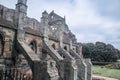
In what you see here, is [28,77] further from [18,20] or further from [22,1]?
[22,1]

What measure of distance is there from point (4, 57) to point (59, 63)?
5799mm

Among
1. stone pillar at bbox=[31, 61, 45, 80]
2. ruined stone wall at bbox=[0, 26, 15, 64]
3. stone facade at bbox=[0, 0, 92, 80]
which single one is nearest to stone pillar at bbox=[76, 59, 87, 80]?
stone facade at bbox=[0, 0, 92, 80]

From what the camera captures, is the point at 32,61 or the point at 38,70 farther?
the point at 32,61

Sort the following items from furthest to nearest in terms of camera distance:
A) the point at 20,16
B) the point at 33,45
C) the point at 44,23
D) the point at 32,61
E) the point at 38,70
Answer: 1. the point at 44,23
2. the point at 33,45
3. the point at 20,16
4. the point at 32,61
5. the point at 38,70

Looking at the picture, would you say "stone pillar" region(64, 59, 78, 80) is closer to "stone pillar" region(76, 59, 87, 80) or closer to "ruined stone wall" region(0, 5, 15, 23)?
"stone pillar" region(76, 59, 87, 80)

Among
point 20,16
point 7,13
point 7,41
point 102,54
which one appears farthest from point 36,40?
point 102,54

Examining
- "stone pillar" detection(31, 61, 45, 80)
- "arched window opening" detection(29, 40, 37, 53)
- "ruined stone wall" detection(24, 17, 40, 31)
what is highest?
"ruined stone wall" detection(24, 17, 40, 31)

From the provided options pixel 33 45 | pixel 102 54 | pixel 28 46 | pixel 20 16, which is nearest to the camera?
pixel 28 46

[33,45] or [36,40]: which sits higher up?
[36,40]

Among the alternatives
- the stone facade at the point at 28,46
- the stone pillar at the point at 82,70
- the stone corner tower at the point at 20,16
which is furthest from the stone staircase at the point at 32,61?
the stone pillar at the point at 82,70

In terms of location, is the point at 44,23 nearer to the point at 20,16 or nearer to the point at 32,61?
the point at 20,16

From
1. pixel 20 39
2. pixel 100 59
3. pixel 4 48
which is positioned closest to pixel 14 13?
pixel 20 39

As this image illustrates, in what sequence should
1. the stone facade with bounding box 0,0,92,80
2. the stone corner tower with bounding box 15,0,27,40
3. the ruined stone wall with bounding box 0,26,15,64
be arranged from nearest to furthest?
the stone facade with bounding box 0,0,92,80 < the ruined stone wall with bounding box 0,26,15,64 < the stone corner tower with bounding box 15,0,27,40

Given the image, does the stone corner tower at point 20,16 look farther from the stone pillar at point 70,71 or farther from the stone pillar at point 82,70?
the stone pillar at point 82,70
